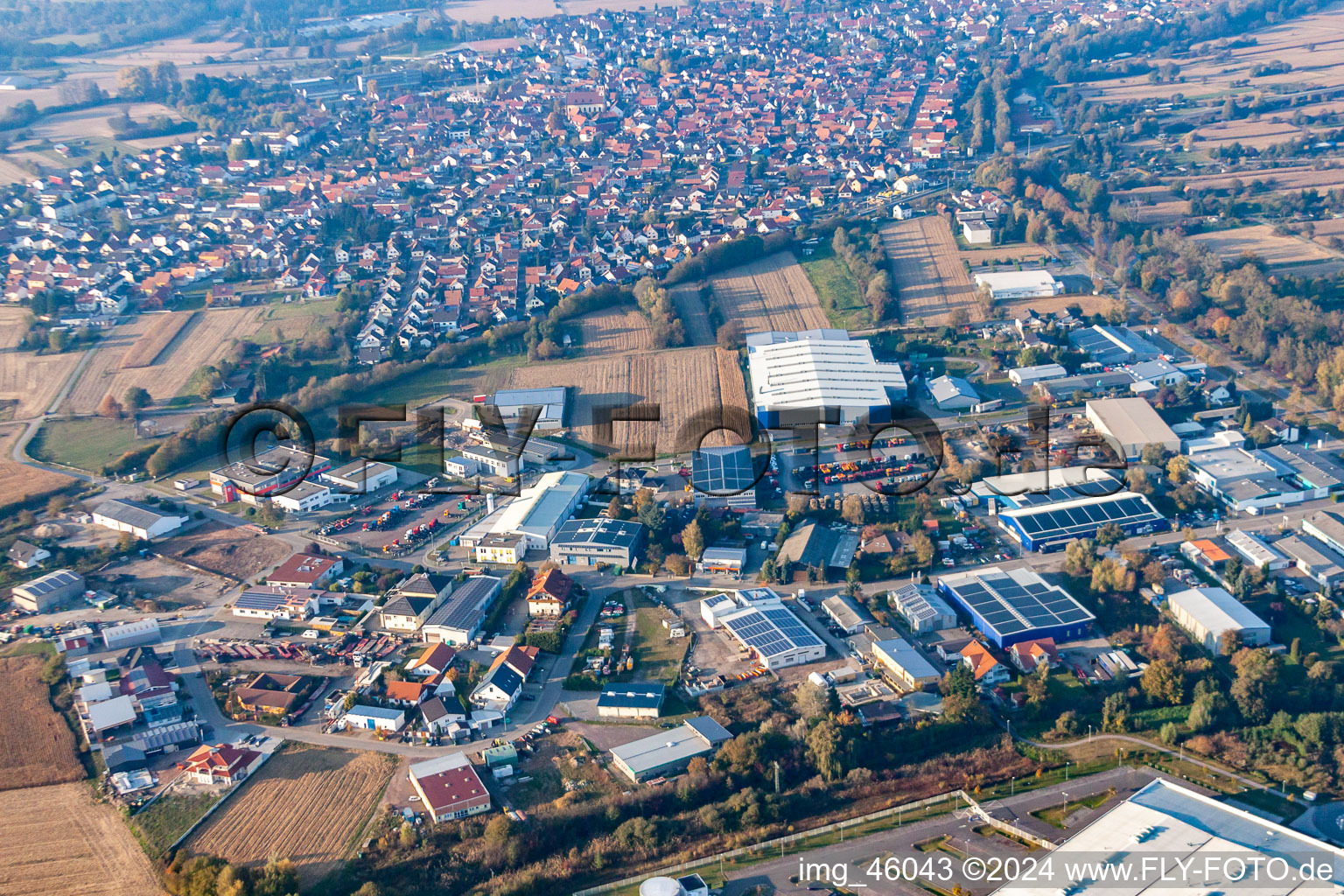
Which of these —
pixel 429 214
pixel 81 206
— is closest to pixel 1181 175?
pixel 429 214

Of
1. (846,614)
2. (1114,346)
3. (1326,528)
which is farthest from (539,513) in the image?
(1114,346)

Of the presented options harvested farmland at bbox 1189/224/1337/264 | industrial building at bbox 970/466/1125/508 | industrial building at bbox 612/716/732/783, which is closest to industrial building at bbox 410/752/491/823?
industrial building at bbox 612/716/732/783

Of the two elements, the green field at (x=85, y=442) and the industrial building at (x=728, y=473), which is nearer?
the industrial building at (x=728, y=473)

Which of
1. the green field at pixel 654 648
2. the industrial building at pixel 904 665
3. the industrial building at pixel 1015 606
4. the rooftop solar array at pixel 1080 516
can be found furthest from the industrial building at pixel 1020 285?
the green field at pixel 654 648

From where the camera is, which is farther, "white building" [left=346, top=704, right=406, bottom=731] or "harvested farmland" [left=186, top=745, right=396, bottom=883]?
"white building" [left=346, top=704, right=406, bottom=731]

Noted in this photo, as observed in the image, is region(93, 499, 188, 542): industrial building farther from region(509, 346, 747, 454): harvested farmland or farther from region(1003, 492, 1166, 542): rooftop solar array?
region(1003, 492, 1166, 542): rooftop solar array

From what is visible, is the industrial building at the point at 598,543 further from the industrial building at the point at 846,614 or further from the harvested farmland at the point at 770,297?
the harvested farmland at the point at 770,297

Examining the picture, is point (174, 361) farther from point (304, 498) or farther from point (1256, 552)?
point (1256, 552)

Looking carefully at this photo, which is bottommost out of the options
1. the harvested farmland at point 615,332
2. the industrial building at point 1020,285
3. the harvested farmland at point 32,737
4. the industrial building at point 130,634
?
the harvested farmland at point 32,737

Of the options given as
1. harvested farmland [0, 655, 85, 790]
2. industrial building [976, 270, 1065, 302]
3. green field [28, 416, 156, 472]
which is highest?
industrial building [976, 270, 1065, 302]

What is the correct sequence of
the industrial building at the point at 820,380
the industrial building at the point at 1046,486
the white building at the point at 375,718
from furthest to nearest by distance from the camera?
1. the industrial building at the point at 820,380
2. the industrial building at the point at 1046,486
3. the white building at the point at 375,718
